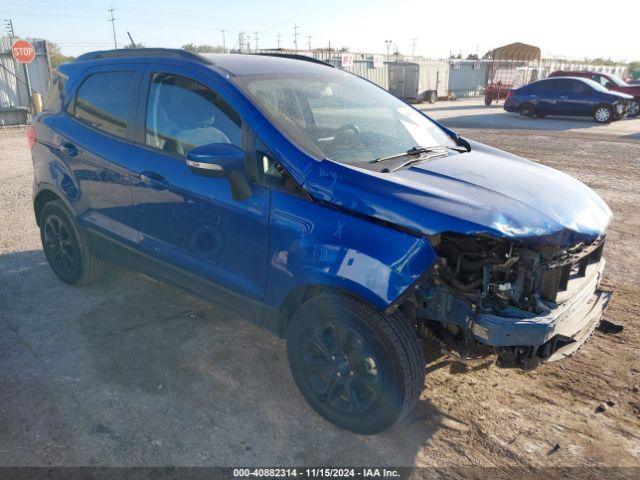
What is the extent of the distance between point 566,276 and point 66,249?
392cm

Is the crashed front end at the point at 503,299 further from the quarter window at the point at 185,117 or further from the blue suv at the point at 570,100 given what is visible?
the blue suv at the point at 570,100

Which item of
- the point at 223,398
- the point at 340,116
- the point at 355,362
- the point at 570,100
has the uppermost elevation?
the point at 340,116

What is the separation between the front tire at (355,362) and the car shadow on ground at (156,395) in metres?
0.16

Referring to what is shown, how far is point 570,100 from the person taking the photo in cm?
1859

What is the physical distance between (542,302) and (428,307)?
1.87 feet

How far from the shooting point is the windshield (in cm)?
303

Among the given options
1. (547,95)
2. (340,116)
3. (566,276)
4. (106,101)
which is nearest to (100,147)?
(106,101)

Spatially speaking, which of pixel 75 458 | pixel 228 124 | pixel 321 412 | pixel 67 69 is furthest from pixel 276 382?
pixel 67 69

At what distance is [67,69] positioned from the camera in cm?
436

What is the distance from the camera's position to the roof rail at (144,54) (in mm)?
3400

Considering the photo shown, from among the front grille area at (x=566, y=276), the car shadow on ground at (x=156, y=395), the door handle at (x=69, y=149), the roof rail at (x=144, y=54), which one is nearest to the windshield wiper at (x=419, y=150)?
the front grille area at (x=566, y=276)

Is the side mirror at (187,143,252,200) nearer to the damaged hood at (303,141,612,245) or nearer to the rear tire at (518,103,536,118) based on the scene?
the damaged hood at (303,141,612,245)

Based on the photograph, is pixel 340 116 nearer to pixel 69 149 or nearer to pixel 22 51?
pixel 69 149

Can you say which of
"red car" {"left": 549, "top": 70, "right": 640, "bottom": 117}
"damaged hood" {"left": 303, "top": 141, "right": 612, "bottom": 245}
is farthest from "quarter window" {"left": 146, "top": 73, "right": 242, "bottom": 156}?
"red car" {"left": 549, "top": 70, "right": 640, "bottom": 117}
